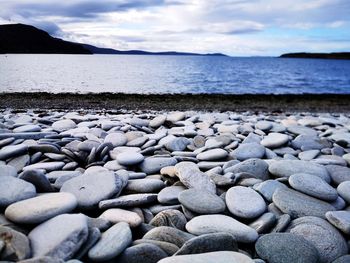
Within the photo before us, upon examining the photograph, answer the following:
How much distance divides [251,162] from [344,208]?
930mm

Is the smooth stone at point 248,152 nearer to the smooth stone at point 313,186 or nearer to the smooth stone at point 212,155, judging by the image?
the smooth stone at point 212,155

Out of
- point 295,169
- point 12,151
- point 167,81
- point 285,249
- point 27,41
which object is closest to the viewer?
point 285,249

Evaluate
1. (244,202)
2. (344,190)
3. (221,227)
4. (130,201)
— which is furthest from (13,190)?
(344,190)

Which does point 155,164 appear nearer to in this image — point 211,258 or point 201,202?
point 201,202

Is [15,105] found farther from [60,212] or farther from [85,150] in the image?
[60,212]

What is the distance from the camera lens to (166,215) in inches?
102

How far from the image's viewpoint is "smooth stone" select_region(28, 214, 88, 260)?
1.99 meters

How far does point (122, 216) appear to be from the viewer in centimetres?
250

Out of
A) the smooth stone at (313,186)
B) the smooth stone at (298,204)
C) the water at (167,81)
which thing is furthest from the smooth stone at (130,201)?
the water at (167,81)

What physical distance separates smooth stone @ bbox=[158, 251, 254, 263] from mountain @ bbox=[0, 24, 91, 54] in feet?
377

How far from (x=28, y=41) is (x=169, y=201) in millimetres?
128423

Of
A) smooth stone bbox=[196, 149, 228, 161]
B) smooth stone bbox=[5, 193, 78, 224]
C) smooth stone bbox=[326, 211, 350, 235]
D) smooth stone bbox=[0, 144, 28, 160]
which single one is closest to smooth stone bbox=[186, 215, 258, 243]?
smooth stone bbox=[326, 211, 350, 235]

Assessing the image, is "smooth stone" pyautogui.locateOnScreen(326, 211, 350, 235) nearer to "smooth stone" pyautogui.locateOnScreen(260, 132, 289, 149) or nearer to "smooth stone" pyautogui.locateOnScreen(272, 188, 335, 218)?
"smooth stone" pyautogui.locateOnScreen(272, 188, 335, 218)

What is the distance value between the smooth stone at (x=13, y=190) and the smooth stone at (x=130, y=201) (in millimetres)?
520
